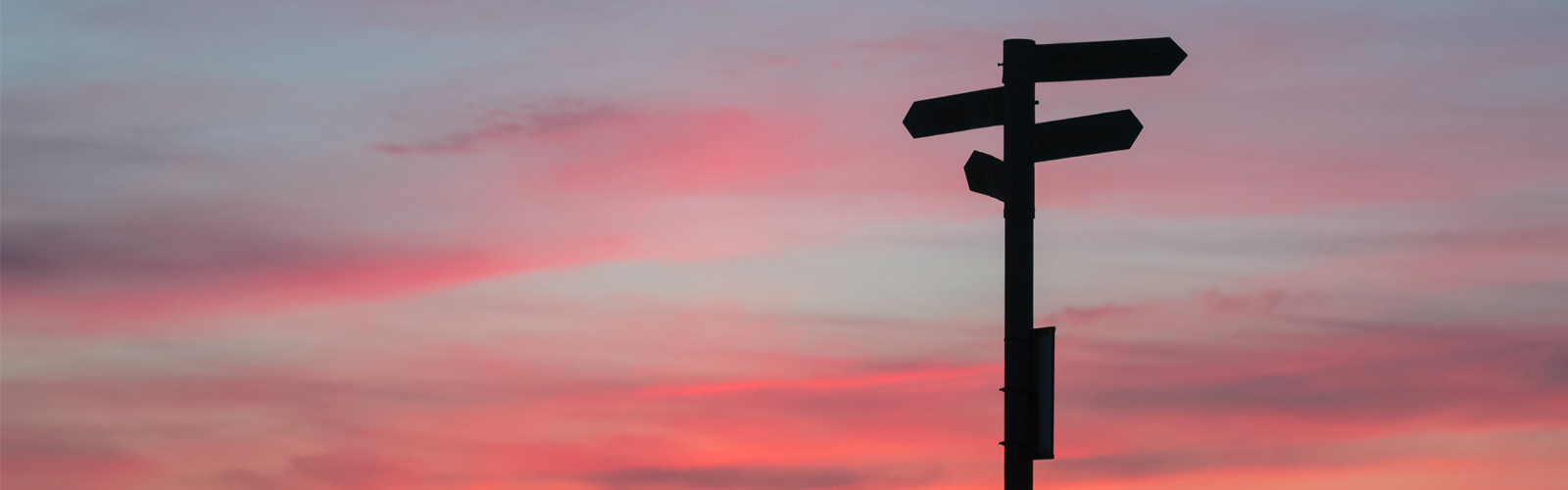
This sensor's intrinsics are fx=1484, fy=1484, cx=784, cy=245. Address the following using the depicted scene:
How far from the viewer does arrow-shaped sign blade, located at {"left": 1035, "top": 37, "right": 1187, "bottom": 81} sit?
852 cm

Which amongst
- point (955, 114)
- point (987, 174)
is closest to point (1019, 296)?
point (987, 174)

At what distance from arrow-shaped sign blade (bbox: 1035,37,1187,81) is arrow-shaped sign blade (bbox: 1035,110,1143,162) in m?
0.25

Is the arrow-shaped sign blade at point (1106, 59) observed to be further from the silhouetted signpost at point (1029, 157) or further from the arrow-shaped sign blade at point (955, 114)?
the arrow-shaped sign blade at point (955, 114)

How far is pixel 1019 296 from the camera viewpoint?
838cm

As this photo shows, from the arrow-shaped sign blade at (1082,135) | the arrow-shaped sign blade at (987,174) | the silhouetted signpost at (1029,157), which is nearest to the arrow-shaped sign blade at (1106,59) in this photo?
the silhouetted signpost at (1029,157)

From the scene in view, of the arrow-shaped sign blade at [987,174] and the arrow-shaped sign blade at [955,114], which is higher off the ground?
the arrow-shaped sign blade at [955,114]

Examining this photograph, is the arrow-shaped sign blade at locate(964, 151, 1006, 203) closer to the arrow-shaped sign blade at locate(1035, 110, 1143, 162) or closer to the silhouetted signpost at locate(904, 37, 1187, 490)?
the silhouetted signpost at locate(904, 37, 1187, 490)

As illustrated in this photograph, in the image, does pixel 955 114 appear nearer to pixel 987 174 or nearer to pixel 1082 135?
pixel 987 174

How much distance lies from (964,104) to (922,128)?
0.37m

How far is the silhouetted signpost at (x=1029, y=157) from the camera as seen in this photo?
27.3 feet

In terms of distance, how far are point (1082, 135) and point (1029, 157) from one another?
1.07 feet

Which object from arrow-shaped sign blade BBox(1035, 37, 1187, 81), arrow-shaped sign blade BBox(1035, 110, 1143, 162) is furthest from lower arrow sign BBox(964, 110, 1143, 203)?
arrow-shaped sign blade BBox(1035, 37, 1187, 81)

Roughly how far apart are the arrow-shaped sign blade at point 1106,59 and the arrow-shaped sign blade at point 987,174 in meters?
0.57

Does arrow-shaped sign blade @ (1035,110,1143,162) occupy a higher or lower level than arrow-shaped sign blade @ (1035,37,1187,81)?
lower
